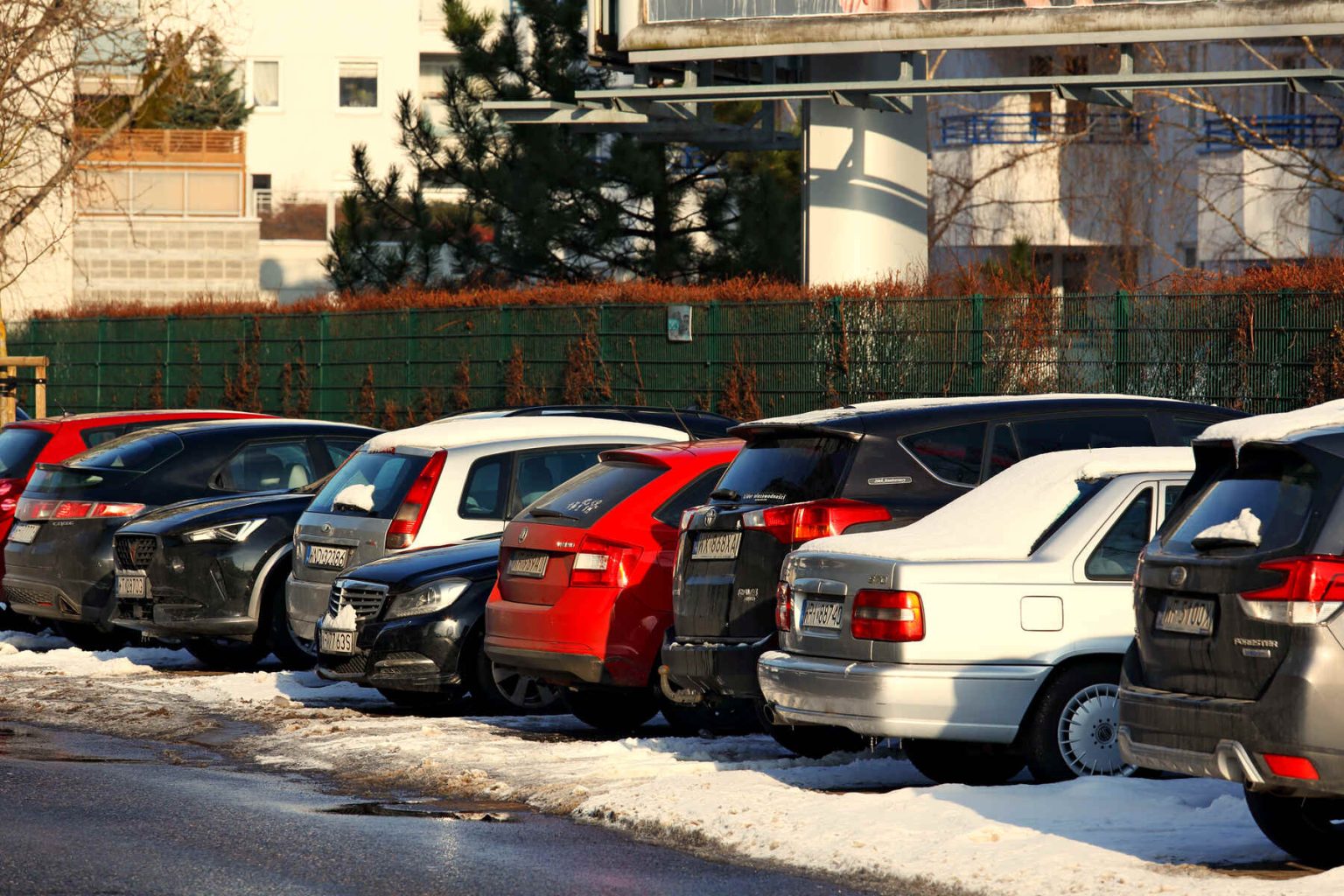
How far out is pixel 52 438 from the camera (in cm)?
1744

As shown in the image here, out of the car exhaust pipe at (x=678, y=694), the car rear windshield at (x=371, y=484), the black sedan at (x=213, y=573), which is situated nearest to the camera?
the car exhaust pipe at (x=678, y=694)

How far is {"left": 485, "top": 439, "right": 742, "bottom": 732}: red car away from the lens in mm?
10789

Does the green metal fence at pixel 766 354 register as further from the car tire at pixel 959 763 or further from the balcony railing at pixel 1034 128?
the balcony railing at pixel 1034 128

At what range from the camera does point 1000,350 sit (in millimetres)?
19281

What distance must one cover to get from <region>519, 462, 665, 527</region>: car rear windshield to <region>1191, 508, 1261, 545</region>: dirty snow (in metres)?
4.41

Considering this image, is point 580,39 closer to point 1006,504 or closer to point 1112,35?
point 1112,35

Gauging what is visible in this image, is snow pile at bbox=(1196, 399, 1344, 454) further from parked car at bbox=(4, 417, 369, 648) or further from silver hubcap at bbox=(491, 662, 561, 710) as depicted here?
parked car at bbox=(4, 417, 369, 648)

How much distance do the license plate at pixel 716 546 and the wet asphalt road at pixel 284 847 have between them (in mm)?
1576

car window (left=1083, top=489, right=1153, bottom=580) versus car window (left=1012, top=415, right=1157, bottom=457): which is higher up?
car window (left=1012, top=415, right=1157, bottom=457)

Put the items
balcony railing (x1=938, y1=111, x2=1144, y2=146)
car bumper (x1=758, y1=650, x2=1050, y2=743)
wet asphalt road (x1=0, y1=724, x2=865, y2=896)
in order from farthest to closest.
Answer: balcony railing (x1=938, y1=111, x2=1144, y2=146)
car bumper (x1=758, y1=650, x2=1050, y2=743)
wet asphalt road (x1=0, y1=724, x2=865, y2=896)

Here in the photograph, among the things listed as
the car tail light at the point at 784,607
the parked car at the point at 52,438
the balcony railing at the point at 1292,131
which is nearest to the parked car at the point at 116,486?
the parked car at the point at 52,438

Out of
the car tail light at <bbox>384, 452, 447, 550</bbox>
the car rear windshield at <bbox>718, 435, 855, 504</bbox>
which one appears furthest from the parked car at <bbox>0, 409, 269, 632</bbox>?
the car rear windshield at <bbox>718, 435, 855, 504</bbox>

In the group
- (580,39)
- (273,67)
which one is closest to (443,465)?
(580,39)

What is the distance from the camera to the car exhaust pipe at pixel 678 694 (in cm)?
1016
